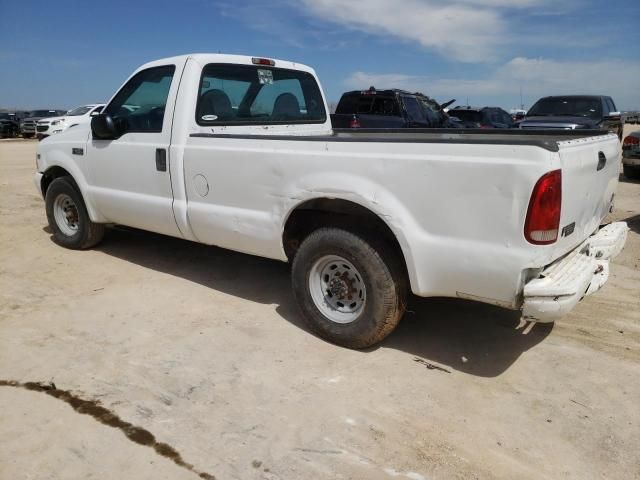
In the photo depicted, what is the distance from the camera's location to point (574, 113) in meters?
12.9

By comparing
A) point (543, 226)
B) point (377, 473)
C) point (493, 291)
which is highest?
point (543, 226)

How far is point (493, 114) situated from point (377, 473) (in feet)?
57.4

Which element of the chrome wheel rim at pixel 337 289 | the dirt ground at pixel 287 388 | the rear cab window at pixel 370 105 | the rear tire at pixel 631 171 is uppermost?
the rear cab window at pixel 370 105

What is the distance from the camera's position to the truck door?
4.32 metres

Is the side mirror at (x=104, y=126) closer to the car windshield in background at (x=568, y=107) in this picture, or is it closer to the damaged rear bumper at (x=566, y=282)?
the damaged rear bumper at (x=566, y=282)

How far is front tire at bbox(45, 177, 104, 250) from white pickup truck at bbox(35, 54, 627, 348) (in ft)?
0.12

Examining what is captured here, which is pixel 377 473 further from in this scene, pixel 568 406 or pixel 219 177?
pixel 219 177

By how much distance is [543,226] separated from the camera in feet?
8.74

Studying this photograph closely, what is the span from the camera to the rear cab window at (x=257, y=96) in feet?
14.2

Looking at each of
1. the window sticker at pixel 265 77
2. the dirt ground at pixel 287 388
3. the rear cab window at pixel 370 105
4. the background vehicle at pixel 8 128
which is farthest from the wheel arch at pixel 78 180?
the background vehicle at pixel 8 128

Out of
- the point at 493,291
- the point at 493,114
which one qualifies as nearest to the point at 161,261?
the point at 493,291

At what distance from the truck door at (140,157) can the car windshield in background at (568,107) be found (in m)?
A: 11.3

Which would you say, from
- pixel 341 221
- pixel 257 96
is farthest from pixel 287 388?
pixel 257 96

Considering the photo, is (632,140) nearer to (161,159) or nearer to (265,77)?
(265,77)
